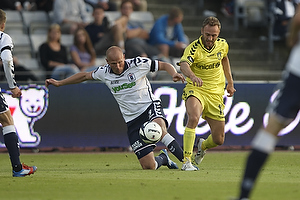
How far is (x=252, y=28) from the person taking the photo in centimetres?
2003

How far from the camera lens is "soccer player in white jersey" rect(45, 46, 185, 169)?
10070mm

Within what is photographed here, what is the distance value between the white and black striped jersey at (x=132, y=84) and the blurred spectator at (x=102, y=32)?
6.04m

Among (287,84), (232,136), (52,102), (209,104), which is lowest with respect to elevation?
(232,136)

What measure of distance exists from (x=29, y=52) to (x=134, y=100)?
731 centimetres

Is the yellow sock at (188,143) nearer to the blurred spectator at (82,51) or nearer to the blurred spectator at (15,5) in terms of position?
the blurred spectator at (82,51)

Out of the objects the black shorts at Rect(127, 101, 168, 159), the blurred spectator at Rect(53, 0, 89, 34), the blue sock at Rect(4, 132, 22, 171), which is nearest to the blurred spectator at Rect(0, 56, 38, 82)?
the blurred spectator at Rect(53, 0, 89, 34)

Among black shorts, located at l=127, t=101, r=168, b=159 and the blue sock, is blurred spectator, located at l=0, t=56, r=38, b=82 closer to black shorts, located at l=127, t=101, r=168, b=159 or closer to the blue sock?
black shorts, located at l=127, t=101, r=168, b=159

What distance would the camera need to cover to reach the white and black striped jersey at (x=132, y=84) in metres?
10.1

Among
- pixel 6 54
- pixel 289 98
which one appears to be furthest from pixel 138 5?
pixel 289 98

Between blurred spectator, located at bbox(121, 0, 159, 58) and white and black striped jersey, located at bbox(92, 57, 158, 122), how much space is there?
17.8 ft

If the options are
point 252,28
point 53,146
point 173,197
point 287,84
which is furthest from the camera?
point 252,28

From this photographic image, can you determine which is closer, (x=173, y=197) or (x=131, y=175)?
(x=173, y=197)

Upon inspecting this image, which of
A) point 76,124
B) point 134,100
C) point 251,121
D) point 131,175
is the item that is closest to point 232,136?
point 251,121

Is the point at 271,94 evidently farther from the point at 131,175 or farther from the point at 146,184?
the point at 146,184
